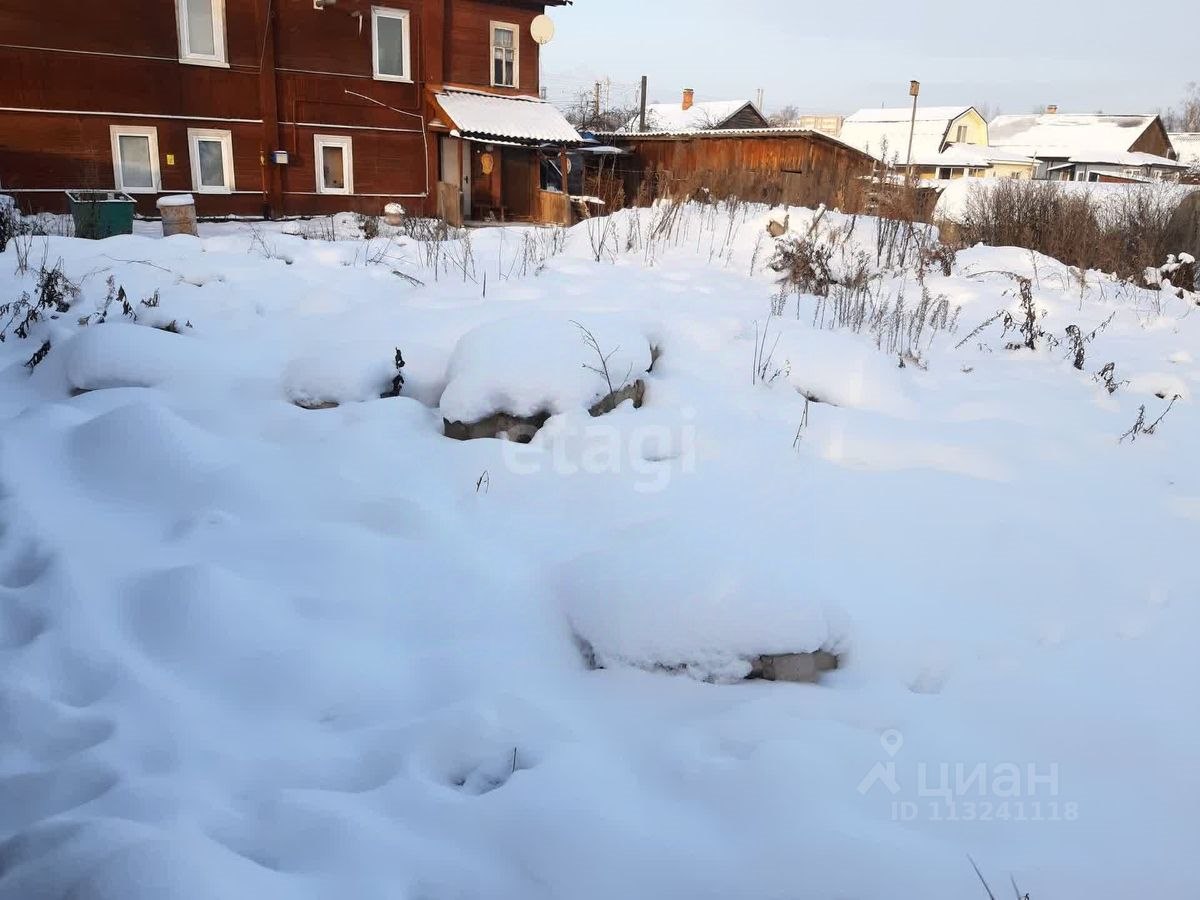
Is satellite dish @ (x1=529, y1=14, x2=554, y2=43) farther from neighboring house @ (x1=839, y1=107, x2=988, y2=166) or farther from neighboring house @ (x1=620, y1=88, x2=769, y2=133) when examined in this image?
neighboring house @ (x1=839, y1=107, x2=988, y2=166)

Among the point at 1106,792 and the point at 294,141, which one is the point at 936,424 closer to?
the point at 1106,792

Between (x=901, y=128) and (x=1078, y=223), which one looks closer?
(x=1078, y=223)

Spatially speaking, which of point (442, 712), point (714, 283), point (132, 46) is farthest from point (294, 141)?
point (442, 712)

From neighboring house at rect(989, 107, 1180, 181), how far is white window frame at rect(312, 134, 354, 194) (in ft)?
132

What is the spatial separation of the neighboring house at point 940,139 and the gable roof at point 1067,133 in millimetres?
2089

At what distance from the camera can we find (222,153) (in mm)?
16578

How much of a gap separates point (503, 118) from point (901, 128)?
121ft

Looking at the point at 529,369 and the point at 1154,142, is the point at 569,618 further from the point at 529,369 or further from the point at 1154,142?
the point at 1154,142

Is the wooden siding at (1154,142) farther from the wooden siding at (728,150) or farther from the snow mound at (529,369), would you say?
the snow mound at (529,369)

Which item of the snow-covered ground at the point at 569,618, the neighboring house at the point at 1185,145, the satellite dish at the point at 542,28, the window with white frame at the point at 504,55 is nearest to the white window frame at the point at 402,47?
the window with white frame at the point at 504,55

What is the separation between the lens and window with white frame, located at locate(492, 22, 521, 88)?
61.9ft

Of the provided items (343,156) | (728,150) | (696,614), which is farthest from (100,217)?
(728,150)

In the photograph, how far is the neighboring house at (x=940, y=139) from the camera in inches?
1676

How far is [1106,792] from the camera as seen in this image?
2.14m
